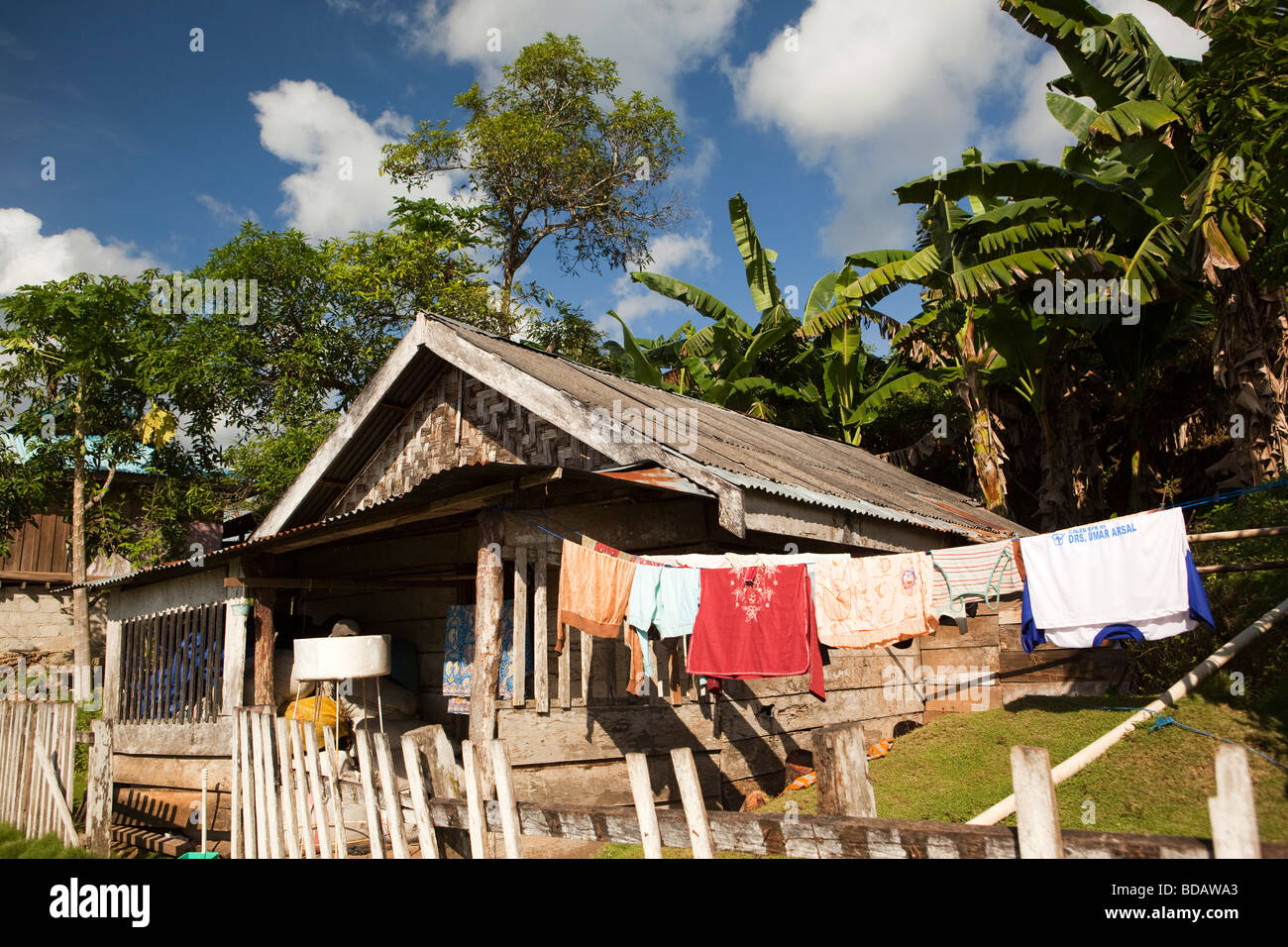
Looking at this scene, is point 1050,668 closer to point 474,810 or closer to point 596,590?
point 596,590

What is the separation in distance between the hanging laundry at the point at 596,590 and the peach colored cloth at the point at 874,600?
1.36 metres

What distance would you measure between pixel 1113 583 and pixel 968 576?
35.7 inches

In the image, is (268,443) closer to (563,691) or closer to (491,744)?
(563,691)

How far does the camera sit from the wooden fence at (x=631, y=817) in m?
2.56

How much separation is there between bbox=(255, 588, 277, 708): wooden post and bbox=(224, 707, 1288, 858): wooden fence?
2928 mm

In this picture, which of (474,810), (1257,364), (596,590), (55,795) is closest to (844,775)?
(474,810)

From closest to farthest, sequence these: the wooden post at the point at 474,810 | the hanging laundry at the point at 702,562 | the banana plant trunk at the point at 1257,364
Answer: the wooden post at the point at 474,810 → the hanging laundry at the point at 702,562 → the banana plant trunk at the point at 1257,364

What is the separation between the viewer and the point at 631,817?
11.9 ft

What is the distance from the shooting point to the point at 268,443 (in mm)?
17219

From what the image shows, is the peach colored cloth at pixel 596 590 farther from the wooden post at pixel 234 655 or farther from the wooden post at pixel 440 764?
the wooden post at pixel 234 655

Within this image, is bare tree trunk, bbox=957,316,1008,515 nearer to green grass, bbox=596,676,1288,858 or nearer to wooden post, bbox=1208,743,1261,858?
green grass, bbox=596,676,1288,858

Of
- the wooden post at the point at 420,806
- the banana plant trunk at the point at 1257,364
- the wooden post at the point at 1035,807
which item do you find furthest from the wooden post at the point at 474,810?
the banana plant trunk at the point at 1257,364

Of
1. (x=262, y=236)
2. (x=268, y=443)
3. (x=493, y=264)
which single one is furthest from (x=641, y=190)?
(x=268, y=443)
